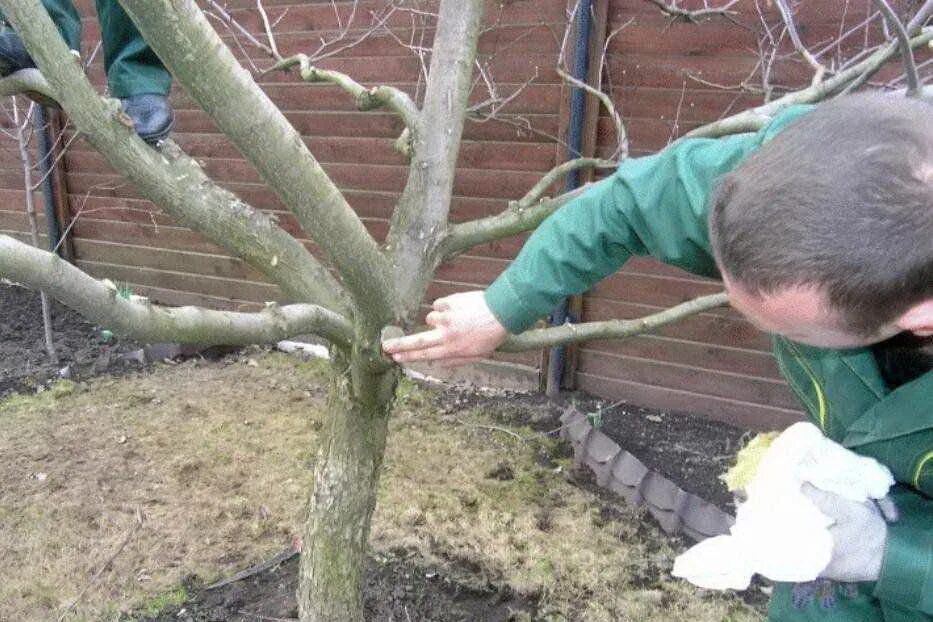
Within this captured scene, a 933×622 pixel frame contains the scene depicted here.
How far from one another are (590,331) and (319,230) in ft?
3.14

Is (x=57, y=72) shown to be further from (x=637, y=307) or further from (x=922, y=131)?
(x=637, y=307)

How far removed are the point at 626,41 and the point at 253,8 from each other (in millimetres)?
2374

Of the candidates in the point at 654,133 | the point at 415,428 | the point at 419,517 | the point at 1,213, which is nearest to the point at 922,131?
the point at 419,517

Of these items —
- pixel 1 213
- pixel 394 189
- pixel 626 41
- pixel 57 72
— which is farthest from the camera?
pixel 1 213

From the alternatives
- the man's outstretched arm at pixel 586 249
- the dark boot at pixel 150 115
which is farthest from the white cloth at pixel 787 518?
the dark boot at pixel 150 115

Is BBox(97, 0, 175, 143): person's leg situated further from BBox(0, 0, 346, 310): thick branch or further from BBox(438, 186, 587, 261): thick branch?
BBox(438, 186, 587, 261): thick branch

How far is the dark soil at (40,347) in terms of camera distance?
4.09 m

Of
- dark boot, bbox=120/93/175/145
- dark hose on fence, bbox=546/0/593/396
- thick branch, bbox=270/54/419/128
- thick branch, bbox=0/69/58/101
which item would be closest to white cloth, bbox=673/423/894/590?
thick branch, bbox=270/54/419/128

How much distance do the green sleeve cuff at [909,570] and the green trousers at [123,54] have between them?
6.76 feet

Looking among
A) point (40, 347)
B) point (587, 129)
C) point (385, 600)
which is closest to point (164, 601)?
point (385, 600)

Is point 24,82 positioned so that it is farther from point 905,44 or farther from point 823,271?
point 905,44

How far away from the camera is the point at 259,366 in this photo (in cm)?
447

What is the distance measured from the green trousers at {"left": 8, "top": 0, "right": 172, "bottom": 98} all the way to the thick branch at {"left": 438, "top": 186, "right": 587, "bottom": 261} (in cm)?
98

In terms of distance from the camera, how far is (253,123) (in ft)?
3.20
